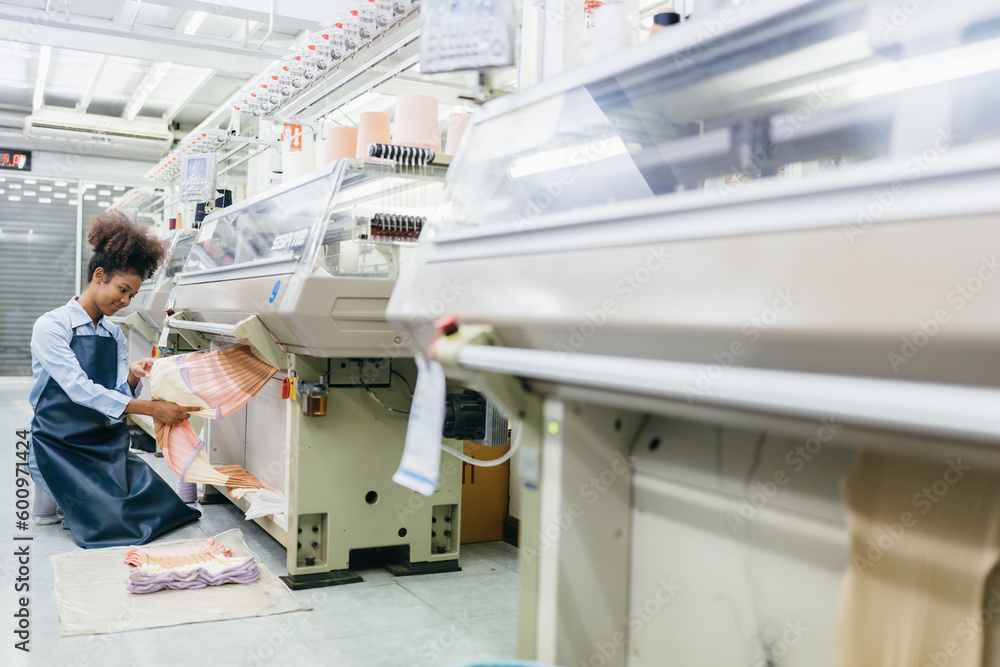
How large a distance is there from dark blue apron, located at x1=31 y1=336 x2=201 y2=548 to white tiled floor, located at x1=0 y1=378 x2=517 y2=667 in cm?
17

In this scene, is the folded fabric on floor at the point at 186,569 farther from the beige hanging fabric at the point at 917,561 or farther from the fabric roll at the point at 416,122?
the beige hanging fabric at the point at 917,561

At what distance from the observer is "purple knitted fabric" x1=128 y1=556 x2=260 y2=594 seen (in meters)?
2.77

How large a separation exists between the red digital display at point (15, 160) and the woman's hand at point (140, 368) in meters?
7.43

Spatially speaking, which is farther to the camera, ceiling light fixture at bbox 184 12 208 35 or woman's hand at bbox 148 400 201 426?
ceiling light fixture at bbox 184 12 208 35

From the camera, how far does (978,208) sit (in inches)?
31.4

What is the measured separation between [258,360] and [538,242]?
2242mm

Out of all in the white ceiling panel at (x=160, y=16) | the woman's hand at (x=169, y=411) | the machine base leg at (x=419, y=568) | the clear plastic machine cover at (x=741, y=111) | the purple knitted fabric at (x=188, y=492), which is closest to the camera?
the clear plastic machine cover at (x=741, y=111)

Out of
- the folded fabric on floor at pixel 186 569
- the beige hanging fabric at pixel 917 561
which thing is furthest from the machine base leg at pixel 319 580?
the beige hanging fabric at pixel 917 561

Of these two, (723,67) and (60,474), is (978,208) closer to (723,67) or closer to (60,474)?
(723,67)

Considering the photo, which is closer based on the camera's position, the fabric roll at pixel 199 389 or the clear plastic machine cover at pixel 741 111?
the clear plastic machine cover at pixel 741 111

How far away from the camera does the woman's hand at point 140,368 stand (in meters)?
3.53

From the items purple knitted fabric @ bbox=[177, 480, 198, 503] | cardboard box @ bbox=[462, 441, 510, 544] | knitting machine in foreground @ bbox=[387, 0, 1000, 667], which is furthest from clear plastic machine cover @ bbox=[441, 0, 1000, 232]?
purple knitted fabric @ bbox=[177, 480, 198, 503]

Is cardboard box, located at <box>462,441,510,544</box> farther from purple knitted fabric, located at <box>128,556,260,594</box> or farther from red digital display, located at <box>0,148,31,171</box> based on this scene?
red digital display, located at <box>0,148,31,171</box>

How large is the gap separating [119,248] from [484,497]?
1.94 meters
